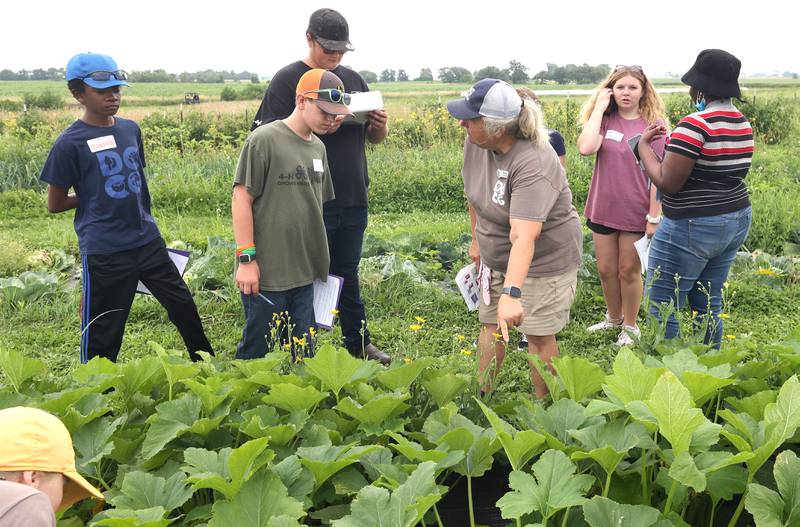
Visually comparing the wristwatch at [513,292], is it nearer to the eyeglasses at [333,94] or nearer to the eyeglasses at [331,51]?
the eyeglasses at [333,94]

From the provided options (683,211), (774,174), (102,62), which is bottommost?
(774,174)

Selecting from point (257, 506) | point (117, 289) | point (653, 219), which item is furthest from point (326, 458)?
point (653, 219)

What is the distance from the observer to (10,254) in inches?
242

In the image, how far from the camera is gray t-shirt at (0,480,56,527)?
1300 mm

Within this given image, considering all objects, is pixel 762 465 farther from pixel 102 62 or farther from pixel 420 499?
pixel 102 62

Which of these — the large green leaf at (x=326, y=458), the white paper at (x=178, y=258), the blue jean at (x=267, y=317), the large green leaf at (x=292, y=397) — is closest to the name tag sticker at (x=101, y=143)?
the white paper at (x=178, y=258)

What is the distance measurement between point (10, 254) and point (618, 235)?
15.5ft

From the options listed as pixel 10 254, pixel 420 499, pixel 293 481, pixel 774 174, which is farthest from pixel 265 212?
pixel 774 174

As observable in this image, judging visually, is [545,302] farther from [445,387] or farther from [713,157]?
[445,387]

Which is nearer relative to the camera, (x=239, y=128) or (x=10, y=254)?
(x=10, y=254)

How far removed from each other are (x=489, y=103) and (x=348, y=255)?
1497mm

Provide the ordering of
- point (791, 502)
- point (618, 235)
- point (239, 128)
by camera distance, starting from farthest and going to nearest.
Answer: point (239, 128)
point (618, 235)
point (791, 502)

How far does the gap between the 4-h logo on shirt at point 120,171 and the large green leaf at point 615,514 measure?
2809 millimetres

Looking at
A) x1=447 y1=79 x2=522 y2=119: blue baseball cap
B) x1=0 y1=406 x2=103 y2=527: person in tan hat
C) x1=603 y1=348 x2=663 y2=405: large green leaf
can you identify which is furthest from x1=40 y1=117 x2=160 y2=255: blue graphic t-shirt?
x1=603 y1=348 x2=663 y2=405: large green leaf
